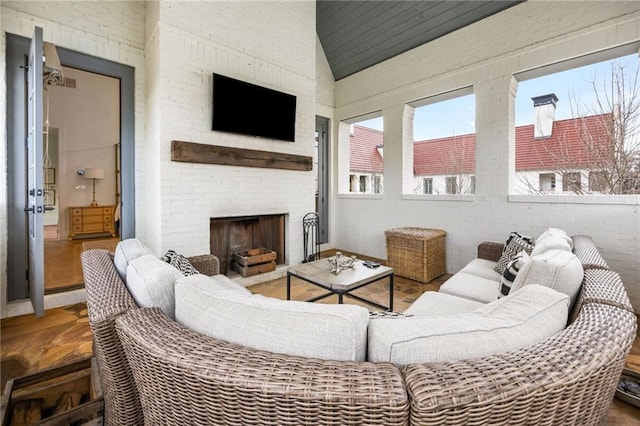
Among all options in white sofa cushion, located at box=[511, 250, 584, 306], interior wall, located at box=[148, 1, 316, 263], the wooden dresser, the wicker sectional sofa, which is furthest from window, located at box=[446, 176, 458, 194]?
the wooden dresser

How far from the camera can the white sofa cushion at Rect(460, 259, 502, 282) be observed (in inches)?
93.6

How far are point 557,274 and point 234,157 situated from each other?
3.09m

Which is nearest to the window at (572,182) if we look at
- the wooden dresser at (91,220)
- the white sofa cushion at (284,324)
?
the white sofa cushion at (284,324)

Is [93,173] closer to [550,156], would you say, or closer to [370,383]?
[370,383]

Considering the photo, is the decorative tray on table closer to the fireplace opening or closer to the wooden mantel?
the fireplace opening

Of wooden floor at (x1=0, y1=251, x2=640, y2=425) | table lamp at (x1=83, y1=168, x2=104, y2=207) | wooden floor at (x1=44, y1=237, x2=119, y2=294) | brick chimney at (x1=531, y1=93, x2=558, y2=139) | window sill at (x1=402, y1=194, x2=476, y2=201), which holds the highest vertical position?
brick chimney at (x1=531, y1=93, x2=558, y2=139)

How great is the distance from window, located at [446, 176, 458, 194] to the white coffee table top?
8.52ft

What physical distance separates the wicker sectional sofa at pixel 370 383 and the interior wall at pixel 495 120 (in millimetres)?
2675

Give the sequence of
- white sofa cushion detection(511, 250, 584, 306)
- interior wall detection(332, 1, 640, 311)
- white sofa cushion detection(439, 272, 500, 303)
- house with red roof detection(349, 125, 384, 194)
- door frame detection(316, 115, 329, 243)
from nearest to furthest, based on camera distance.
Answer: white sofa cushion detection(511, 250, 584, 306), white sofa cushion detection(439, 272, 500, 303), interior wall detection(332, 1, 640, 311), door frame detection(316, 115, 329, 243), house with red roof detection(349, 125, 384, 194)

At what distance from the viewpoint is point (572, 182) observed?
3156mm

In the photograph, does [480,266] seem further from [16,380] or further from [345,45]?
[345,45]

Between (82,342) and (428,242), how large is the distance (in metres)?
3.43

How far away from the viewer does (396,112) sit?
441 centimetres

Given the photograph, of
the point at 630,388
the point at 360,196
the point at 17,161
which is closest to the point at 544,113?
the point at 360,196
